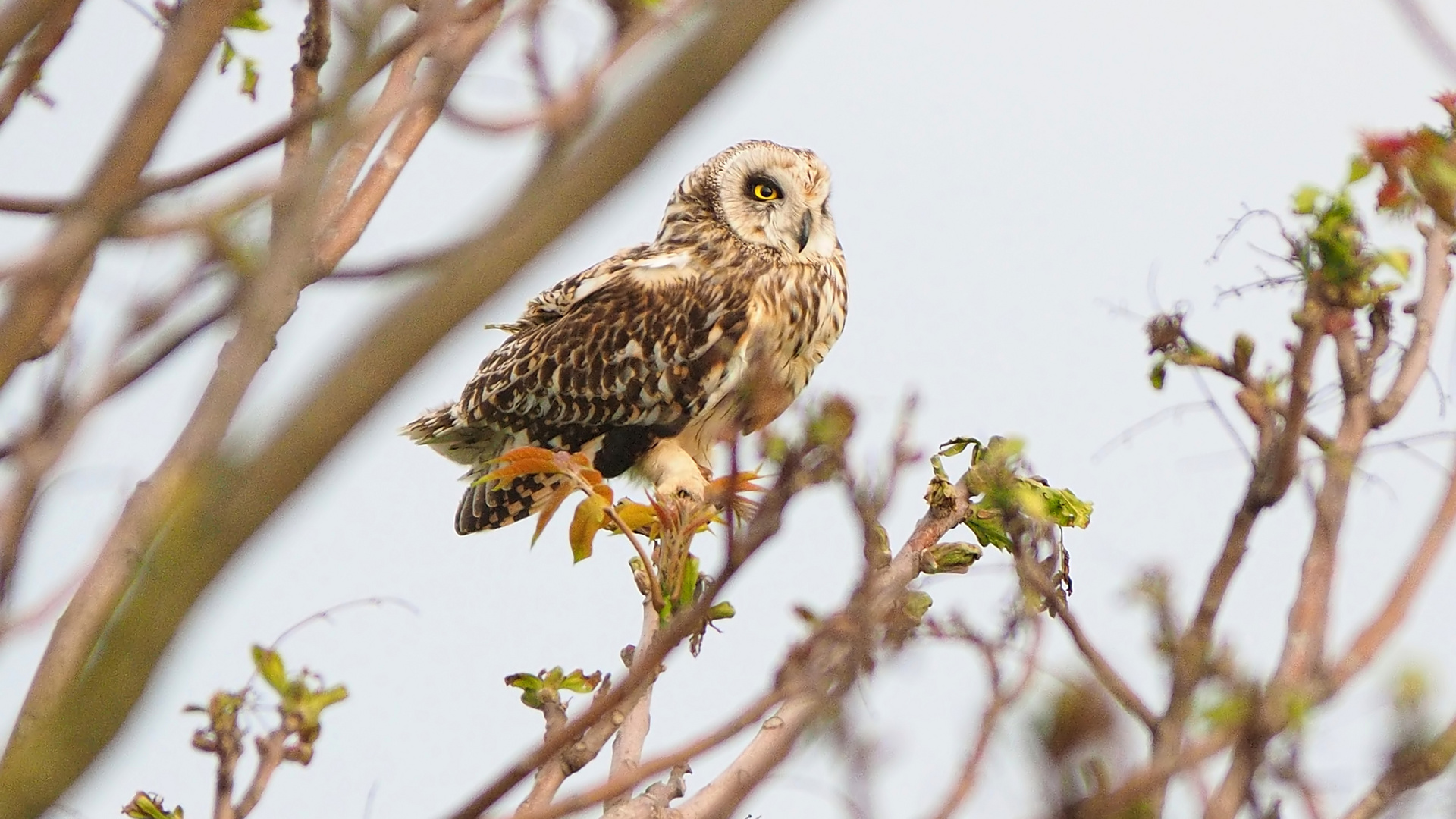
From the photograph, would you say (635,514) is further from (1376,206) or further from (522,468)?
(1376,206)

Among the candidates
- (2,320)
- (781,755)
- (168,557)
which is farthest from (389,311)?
(781,755)

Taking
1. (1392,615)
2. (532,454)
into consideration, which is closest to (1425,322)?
(1392,615)

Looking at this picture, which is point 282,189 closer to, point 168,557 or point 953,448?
point 168,557

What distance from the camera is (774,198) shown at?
6.61 m

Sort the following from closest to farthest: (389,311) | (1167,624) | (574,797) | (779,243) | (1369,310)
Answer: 1. (389,311)
2. (1167,624)
3. (574,797)
4. (1369,310)
5. (779,243)

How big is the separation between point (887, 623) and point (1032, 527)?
0.23 metres

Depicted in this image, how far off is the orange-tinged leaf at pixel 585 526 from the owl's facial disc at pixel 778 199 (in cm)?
313

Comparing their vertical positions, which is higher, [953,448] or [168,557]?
[953,448]

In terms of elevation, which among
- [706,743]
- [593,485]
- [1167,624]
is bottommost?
[1167,624]

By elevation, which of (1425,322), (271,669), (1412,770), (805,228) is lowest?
(1412,770)

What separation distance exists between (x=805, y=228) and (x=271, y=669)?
416 cm

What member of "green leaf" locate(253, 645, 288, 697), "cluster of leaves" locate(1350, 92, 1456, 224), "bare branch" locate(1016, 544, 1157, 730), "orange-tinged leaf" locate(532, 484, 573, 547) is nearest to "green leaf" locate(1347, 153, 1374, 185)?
"cluster of leaves" locate(1350, 92, 1456, 224)

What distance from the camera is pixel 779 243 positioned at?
6.52 meters

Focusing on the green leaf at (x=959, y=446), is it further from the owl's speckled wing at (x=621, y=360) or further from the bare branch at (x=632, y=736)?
the owl's speckled wing at (x=621, y=360)
